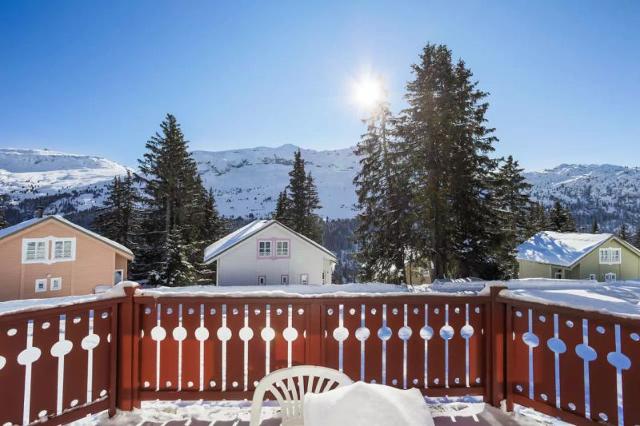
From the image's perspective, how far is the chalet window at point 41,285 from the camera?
2042 centimetres

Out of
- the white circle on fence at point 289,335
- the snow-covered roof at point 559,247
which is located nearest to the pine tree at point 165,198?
the white circle on fence at point 289,335

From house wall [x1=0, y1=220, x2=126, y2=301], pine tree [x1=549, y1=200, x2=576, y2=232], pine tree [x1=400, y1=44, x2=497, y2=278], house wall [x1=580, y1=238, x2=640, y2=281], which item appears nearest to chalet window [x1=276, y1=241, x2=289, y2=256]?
pine tree [x1=400, y1=44, x2=497, y2=278]

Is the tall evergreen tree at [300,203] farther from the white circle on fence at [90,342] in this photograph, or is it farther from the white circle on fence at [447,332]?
the white circle on fence at [90,342]

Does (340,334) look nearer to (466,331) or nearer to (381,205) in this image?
(466,331)

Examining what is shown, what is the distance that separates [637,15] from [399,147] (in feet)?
32.8

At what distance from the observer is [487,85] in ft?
56.1

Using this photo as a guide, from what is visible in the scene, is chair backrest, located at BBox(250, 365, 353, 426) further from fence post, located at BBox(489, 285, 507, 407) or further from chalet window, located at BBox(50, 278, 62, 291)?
chalet window, located at BBox(50, 278, 62, 291)

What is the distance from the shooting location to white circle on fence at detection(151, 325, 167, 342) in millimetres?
3070

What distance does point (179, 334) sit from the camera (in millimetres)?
3039

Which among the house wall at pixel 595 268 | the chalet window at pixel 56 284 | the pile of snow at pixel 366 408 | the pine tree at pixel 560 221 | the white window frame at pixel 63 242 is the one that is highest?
the pine tree at pixel 560 221

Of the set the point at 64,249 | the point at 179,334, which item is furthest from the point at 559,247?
the point at 64,249

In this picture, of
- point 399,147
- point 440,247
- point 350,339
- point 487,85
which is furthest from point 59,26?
point 487,85

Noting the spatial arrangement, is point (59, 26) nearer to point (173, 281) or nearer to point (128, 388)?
point (128, 388)

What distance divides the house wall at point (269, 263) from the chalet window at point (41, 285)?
1083 cm
